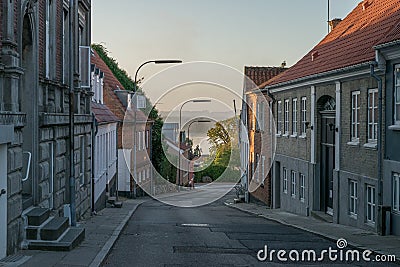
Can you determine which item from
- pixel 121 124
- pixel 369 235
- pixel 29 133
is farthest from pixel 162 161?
pixel 29 133

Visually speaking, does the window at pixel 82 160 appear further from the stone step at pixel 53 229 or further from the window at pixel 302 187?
the window at pixel 302 187

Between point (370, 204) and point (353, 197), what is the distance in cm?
197

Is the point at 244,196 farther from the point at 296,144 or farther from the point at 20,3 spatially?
the point at 20,3

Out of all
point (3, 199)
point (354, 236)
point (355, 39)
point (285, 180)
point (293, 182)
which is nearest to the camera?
point (3, 199)

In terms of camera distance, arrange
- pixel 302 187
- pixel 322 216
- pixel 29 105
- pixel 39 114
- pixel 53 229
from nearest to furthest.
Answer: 1. pixel 53 229
2. pixel 29 105
3. pixel 39 114
4. pixel 322 216
5. pixel 302 187

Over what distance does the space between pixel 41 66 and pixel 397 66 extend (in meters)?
9.02

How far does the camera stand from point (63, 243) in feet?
43.1

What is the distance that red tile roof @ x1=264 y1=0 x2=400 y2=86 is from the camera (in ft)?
66.5

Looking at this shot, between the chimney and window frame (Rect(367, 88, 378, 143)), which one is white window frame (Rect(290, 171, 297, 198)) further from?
window frame (Rect(367, 88, 378, 143))

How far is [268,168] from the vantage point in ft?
117

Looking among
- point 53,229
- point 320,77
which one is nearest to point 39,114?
point 53,229

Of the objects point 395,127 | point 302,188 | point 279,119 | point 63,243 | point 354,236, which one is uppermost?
point 279,119

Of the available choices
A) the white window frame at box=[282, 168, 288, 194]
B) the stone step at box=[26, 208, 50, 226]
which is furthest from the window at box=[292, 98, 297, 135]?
the stone step at box=[26, 208, 50, 226]

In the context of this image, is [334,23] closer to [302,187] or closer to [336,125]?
[302,187]
